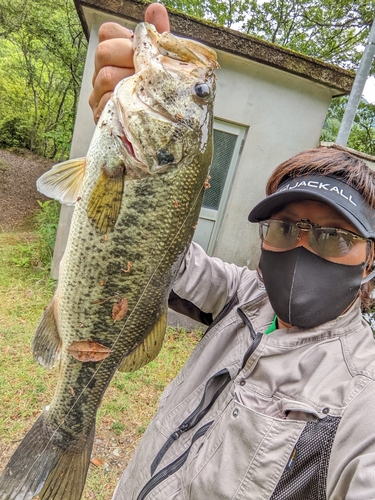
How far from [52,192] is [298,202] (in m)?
1.10

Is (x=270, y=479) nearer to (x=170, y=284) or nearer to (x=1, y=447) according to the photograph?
(x=170, y=284)

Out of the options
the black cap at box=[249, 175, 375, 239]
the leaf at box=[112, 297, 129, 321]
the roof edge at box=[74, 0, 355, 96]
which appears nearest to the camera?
the black cap at box=[249, 175, 375, 239]

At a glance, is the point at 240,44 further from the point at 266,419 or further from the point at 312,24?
the point at 312,24

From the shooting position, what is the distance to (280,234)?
1.59m


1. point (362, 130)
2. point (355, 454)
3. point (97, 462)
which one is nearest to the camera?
point (355, 454)

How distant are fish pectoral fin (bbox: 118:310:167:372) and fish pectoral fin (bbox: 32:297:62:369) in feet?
1.07

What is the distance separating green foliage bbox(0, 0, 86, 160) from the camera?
42.4ft

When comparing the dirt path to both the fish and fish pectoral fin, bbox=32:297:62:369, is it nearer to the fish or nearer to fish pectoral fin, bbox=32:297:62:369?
fish pectoral fin, bbox=32:297:62:369

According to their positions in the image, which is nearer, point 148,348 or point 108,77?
point 108,77

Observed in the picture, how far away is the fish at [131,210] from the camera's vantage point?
5.13 ft

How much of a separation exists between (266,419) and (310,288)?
55 centimetres

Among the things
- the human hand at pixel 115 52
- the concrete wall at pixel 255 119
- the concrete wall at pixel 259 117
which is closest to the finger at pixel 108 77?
the human hand at pixel 115 52

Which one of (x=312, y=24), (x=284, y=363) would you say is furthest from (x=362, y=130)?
(x=284, y=363)

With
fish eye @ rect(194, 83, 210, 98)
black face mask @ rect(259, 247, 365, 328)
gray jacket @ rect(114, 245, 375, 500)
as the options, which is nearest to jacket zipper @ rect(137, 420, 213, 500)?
gray jacket @ rect(114, 245, 375, 500)
